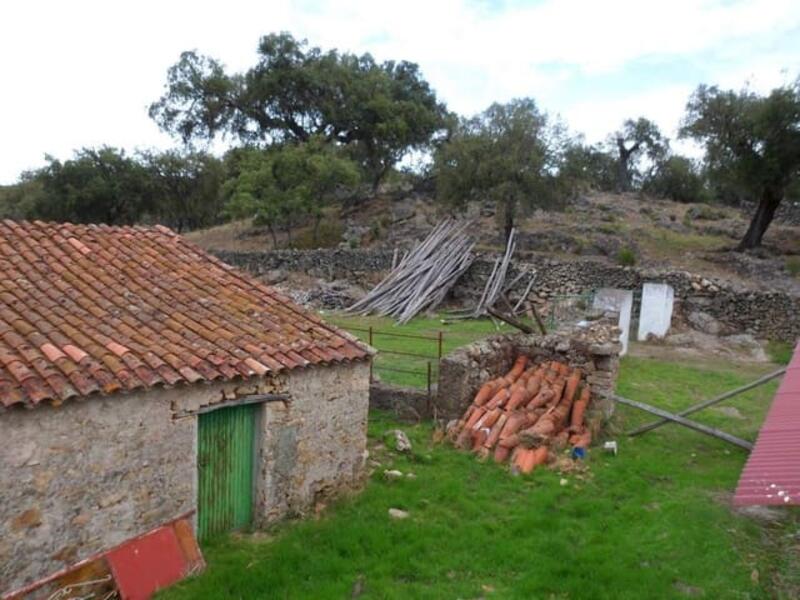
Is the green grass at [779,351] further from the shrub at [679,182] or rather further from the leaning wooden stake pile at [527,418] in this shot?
the shrub at [679,182]

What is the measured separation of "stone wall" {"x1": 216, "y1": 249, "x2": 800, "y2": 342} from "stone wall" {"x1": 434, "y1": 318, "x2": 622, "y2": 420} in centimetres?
1055

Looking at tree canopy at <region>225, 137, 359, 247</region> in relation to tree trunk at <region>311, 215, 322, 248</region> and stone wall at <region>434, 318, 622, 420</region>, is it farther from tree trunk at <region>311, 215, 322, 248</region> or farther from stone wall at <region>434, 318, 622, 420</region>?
stone wall at <region>434, 318, 622, 420</region>

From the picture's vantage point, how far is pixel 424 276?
24.7 meters

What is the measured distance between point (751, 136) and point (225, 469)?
25029 millimetres

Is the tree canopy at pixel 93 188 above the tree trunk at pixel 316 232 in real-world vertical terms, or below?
above

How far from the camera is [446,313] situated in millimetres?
23344

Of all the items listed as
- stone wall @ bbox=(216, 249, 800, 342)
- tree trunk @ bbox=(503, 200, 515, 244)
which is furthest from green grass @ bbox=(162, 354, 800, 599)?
tree trunk @ bbox=(503, 200, 515, 244)

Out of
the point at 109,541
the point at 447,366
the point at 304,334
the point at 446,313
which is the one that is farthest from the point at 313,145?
the point at 109,541

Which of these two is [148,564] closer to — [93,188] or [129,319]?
[129,319]

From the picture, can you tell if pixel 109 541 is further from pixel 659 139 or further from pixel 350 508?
pixel 659 139

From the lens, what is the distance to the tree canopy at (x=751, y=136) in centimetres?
2253

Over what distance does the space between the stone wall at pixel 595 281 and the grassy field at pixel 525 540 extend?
12097 millimetres

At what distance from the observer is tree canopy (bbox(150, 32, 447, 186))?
1444 inches

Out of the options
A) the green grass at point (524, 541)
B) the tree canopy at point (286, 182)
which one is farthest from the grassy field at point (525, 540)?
the tree canopy at point (286, 182)
